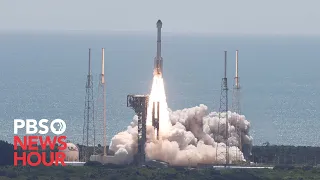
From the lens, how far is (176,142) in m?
158

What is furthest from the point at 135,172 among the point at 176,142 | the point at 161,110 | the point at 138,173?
the point at 161,110

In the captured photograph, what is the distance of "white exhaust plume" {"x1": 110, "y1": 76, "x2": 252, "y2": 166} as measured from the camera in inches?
6230

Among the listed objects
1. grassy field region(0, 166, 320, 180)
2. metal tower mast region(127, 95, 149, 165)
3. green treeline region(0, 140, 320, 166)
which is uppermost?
metal tower mast region(127, 95, 149, 165)

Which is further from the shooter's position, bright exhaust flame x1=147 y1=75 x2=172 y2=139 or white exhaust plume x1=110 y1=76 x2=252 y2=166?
bright exhaust flame x1=147 y1=75 x2=172 y2=139

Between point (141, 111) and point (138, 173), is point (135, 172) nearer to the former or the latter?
point (138, 173)

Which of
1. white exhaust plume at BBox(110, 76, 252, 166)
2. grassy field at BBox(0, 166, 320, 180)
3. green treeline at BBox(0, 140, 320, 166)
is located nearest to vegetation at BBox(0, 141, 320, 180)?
grassy field at BBox(0, 166, 320, 180)

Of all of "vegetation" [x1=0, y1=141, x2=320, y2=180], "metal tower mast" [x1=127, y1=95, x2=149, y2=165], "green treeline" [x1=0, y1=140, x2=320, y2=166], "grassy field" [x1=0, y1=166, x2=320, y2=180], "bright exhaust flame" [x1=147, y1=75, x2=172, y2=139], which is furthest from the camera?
"green treeline" [x1=0, y1=140, x2=320, y2=166]

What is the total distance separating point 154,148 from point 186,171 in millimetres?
5477

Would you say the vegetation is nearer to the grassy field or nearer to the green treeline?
the grassy field

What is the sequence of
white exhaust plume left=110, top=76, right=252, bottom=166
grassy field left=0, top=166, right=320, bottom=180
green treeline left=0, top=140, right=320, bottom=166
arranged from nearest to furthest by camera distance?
grassy field left=0, top=166, right=320, bottom=180 < white exhaust plume left=110, top=76, right=252, bottom=166 < green treeline left=0, top=140, right=320, bottom=166

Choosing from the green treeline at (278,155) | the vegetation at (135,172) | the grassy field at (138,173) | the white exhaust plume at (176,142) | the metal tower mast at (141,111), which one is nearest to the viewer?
the grassy field at (138,173)

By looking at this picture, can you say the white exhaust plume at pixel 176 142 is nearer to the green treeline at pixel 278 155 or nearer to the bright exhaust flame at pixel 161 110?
the bright exhaust flame at pixel 161 110

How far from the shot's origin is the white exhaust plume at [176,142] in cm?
15825

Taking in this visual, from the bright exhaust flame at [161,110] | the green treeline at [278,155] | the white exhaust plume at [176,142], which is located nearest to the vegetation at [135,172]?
the green treeline at [278,155]
